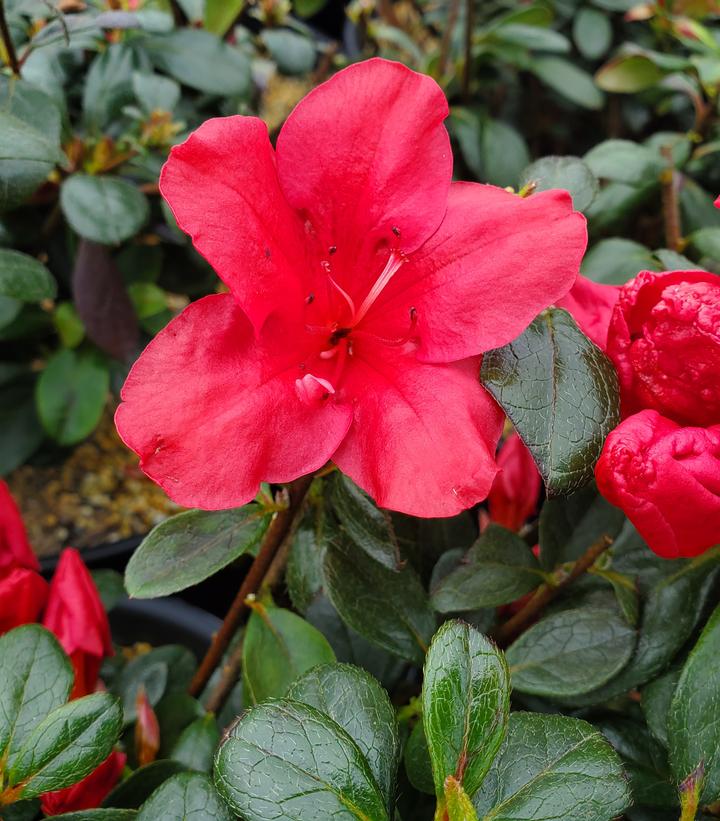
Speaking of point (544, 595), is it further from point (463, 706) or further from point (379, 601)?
point (463, 706)

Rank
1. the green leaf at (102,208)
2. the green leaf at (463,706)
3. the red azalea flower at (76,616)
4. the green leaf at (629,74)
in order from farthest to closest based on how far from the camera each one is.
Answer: the green leaf at (629,74)
the green leaf at (102,208)
the red azalea flower at (76,616)
the green leaf at (463,706)

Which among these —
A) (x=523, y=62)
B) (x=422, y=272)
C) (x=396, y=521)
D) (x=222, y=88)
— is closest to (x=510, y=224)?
(x=422, y=272)

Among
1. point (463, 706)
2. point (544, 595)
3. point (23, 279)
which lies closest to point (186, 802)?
point (463, 706)

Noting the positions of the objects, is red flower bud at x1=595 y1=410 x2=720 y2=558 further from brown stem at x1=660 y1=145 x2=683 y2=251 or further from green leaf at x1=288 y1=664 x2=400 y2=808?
brown stem at x1=660 y1=145 x2=683 y2=251

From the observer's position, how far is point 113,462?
145 cm

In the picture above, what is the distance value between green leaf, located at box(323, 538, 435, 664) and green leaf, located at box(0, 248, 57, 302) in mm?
397

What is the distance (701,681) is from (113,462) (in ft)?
3.65

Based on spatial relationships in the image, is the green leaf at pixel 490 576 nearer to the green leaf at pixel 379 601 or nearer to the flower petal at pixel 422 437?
the green leaf at pixel 379 601

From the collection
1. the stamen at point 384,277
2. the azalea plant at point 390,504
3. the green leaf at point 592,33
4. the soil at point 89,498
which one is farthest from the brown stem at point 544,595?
the green leaf at point 592,33

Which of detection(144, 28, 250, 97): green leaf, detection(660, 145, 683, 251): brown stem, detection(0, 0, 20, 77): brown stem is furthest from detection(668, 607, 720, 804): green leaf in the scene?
detection(144, 28, 250, 97): green leaf

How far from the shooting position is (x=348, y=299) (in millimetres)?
586

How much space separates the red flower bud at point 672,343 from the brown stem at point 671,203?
0.52 metres

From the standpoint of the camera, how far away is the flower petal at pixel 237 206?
0.49 metres

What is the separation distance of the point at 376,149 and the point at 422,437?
A: 18 cm
